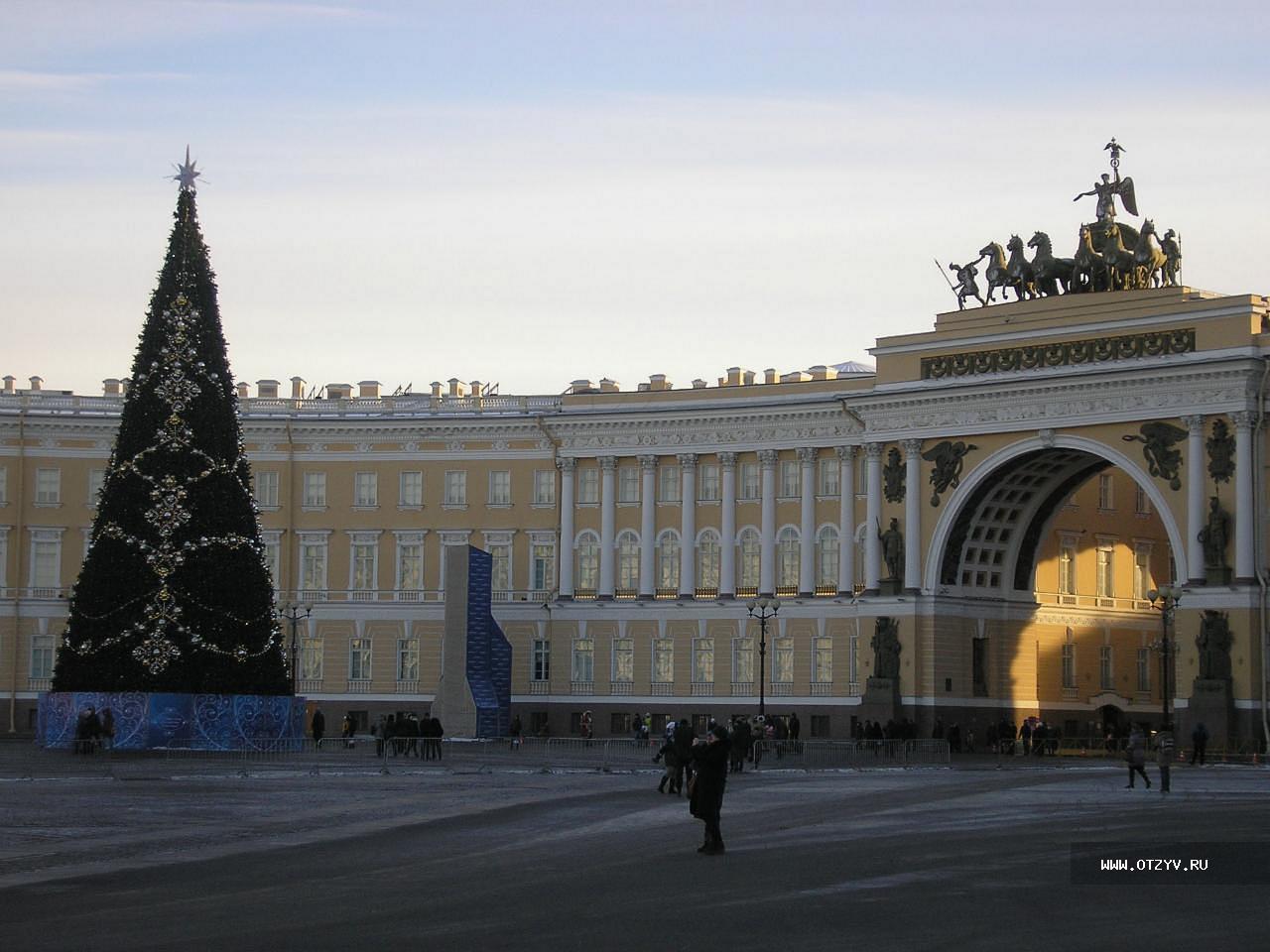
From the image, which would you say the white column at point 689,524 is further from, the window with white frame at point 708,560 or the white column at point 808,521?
the white column at point 808,521

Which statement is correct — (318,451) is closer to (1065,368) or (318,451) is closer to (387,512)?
(387,512)

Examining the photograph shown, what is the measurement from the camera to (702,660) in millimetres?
84938

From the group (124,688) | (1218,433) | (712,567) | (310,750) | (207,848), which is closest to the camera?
(207,848)

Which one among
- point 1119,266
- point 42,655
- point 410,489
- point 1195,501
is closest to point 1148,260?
point 1119,266

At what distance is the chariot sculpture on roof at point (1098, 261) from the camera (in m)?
74.1

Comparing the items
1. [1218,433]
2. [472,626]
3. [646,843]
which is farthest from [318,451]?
[646,843]

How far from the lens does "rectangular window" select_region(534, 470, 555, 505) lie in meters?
88.6

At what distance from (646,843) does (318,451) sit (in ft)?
201

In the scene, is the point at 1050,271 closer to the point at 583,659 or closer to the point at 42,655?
the point at 583,659

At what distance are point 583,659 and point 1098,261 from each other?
85.2 feet

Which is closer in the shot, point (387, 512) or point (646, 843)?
point (646, 843)

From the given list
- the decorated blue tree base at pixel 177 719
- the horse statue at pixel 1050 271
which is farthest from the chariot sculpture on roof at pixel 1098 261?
the decorated blue tree base at pixel 177 719

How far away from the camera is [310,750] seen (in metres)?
63.8

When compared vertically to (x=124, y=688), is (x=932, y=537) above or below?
above
